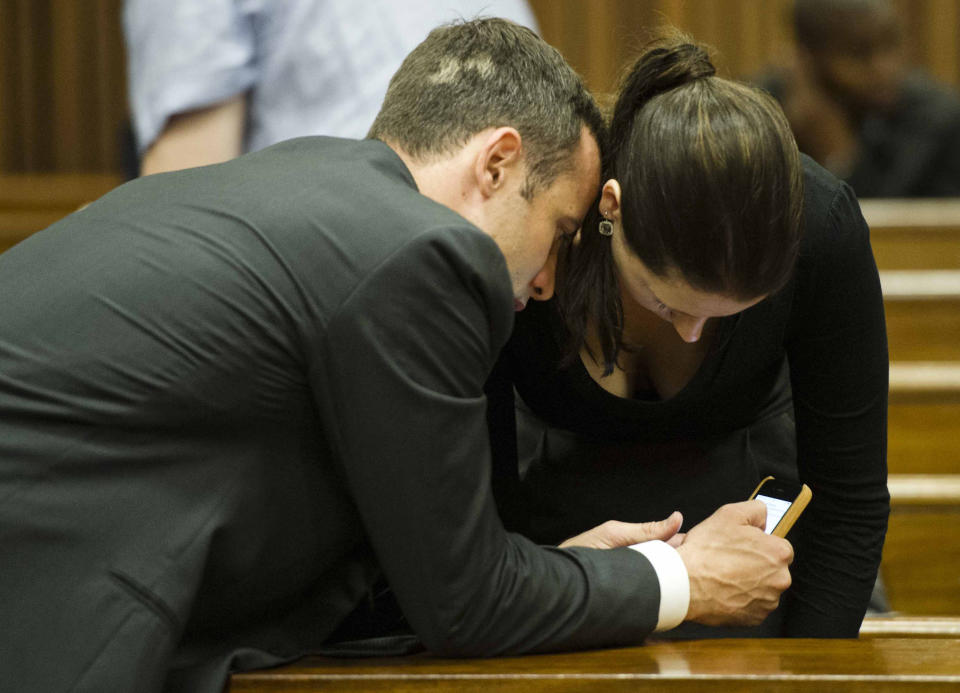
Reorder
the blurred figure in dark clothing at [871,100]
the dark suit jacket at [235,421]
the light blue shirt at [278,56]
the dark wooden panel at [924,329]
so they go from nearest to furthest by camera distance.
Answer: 1. the dark suit jacket at [235,421]
2. the light blue shirt at [278,56]
3. the dark wooden panel at [924,329]
4. the blurred figure in dark clothing at [871,100]

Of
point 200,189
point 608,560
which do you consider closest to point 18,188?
point 200,189

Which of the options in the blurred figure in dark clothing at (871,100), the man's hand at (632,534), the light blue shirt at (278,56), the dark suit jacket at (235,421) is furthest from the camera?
the blurred figure in dark clothing at (871,100)

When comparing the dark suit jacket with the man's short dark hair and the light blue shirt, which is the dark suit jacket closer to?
the man's short dark hair

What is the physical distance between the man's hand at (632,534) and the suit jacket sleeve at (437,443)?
0.15 meters

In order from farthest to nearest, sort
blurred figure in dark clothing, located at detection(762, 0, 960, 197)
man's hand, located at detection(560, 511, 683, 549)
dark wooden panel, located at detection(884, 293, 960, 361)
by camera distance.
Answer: blurred figure in dark clothing, located at detection(762, 0, 960, 197) < dark wooden panel, located at detection(884, 293, 960, 361) < man's hand, located at detection(560, 511, 683, 549)

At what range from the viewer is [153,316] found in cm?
81

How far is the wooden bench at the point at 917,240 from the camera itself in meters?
2.54

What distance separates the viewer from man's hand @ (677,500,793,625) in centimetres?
95

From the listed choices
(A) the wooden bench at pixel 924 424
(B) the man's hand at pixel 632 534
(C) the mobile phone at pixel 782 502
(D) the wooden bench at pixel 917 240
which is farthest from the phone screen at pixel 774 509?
(D) the wooden bench at pixel 917 240

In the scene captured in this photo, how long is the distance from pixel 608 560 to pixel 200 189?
0.45m

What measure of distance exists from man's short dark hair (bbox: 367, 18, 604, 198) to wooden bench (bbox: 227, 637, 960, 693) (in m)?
0.41

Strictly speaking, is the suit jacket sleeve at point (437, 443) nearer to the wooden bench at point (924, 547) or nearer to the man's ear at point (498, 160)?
the man's ear at point (498, 160)

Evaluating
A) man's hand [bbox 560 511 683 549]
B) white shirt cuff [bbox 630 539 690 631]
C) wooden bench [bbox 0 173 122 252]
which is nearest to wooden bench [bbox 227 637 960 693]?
white shirt cuff [bbox 630 539 690 631]

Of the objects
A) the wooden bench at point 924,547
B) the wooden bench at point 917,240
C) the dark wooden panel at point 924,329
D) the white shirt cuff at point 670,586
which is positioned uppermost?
the white shirt cuff at point 670,586
